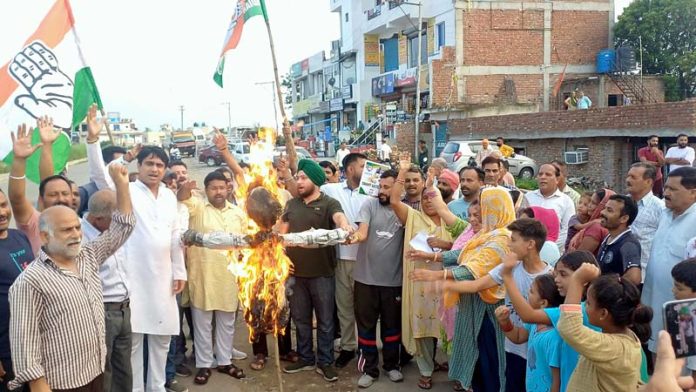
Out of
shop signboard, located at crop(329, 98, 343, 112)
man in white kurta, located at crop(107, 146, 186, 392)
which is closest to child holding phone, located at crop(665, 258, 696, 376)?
man in white kurta, located at crop(107, 146, 186, 392)

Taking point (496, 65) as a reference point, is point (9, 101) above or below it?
below

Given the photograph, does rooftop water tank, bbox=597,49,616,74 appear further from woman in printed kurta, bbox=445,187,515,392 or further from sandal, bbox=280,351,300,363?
woman in printed kurta, bbox=445,187,515,392

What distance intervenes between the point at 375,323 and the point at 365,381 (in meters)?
0.54

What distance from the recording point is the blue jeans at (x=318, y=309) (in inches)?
218

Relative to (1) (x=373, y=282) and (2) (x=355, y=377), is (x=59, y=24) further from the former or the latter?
(2) (x=355, y=377)

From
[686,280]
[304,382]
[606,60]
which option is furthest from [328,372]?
[606,60]

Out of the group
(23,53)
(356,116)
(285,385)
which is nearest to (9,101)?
(23,53)

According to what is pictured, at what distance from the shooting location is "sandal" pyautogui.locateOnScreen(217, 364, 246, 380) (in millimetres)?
5570

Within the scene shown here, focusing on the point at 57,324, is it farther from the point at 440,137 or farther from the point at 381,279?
the point at 440,137

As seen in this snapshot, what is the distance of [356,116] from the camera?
39.7 meters

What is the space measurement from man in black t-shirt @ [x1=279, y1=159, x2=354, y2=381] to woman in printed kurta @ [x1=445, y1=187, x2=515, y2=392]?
4.60 feet

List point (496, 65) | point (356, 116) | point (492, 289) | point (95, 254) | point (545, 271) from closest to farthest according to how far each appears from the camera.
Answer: point (95, 254), point (545, 271), point (492, 289), point (496, 65), point (356, 116)

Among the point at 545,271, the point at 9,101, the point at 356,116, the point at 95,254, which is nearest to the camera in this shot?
the point at 95,254

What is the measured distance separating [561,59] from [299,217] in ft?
90.2
